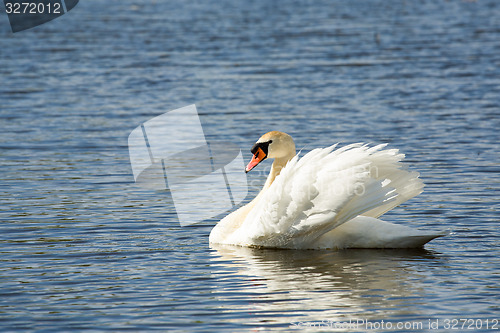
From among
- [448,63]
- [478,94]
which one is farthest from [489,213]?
[448,63]

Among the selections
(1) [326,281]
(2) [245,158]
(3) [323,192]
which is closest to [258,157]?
(3) [323,192]

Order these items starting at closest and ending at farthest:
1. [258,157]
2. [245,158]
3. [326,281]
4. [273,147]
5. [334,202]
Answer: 1. [326,281]
2. [334,202]
3. [273,147]
4. [258,157]
5. [245,158]

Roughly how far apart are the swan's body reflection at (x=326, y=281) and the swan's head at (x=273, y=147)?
131cm

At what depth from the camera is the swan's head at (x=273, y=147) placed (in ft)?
39.7

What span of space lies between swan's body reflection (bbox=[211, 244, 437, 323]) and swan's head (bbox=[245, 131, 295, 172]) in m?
1.31

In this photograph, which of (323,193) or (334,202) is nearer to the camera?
(334,202)

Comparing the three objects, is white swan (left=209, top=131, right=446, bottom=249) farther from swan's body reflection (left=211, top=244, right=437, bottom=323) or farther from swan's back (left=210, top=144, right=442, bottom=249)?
swan's body reflection (left=211, top=244, right=437, bottom=323)

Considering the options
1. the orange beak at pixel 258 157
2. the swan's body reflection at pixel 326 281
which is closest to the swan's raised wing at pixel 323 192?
the swan's body reflection at pixel 326 281

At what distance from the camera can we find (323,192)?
10969mm

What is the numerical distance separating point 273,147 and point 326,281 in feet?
8.53

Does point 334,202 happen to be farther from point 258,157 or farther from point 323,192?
point 258,157

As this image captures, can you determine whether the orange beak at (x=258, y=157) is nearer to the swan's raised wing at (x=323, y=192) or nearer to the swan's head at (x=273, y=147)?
the swan's head at (x=273, y=147)

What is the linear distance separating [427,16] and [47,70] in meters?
23.9

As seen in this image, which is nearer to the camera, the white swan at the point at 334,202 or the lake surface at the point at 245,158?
the lake surface at the point at 245,158
